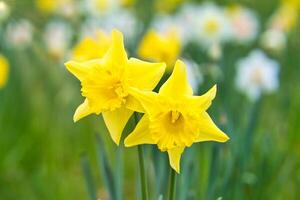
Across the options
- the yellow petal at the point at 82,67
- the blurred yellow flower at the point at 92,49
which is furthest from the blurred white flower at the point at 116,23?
the yellow petal at the point at 82,67

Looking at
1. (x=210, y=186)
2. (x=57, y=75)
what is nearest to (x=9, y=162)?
(x=57, y=75)

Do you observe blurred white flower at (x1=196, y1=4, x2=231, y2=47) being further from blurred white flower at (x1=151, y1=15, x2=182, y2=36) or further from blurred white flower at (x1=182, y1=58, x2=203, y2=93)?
blurred white flower at (x1=182, y1=58, x2=203, y2=93)

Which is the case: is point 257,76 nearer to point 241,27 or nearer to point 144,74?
point 241,27

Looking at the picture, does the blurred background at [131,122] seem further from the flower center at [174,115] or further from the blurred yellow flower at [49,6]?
the flower center at [174,115]

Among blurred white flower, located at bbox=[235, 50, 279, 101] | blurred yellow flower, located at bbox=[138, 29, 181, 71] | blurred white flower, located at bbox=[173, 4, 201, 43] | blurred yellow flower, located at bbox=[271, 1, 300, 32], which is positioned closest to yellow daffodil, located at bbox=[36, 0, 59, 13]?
blurred white flower, located at bbox=[173, 4, 201, 43]

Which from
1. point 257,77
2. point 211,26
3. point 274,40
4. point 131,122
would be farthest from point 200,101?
point 211,26

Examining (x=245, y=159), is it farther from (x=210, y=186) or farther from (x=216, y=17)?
(x=216, y=17)
